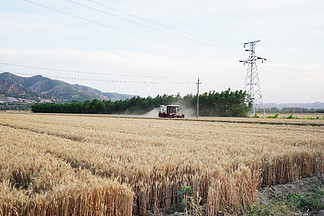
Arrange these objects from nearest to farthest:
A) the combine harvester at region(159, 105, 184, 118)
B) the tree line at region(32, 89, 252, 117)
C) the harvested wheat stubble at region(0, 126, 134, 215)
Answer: the harvested wheat stubble at region(0, 126, 134, 215) → the combine harvester at region(159, 105, 184, 118) → the tree line at region(32, 89, 252, 117)

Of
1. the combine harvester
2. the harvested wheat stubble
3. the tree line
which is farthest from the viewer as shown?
the tree line

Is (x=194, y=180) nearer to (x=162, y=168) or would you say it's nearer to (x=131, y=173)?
(x=162, y=168)

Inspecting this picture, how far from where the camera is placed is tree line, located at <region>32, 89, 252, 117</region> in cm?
7156

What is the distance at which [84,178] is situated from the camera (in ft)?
13.2

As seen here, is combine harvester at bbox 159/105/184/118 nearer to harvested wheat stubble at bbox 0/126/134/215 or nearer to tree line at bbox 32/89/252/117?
tree line at bbox 32/89/252/117

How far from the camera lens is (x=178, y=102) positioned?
86.4m

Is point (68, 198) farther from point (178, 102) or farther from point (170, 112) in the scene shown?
point (178, 102)


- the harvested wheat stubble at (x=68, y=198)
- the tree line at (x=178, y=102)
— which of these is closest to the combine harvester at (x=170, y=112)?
the tree line at (x=178, y=102)

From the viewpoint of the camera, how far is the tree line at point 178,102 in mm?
71562

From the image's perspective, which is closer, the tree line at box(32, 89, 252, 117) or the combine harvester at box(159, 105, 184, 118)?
the combine harvester at box(159, 105, 184, 118)

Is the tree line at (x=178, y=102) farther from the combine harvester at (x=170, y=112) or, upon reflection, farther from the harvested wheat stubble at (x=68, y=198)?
the harvested wheat stubble at (x=68, y=198)

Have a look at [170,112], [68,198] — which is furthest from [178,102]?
[68,198]

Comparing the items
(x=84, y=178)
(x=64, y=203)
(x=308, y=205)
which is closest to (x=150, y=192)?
(x=84, y=178)

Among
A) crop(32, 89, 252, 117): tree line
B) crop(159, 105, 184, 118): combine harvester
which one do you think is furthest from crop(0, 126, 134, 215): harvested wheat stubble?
crop(32, 89, 252, 117): tree line
